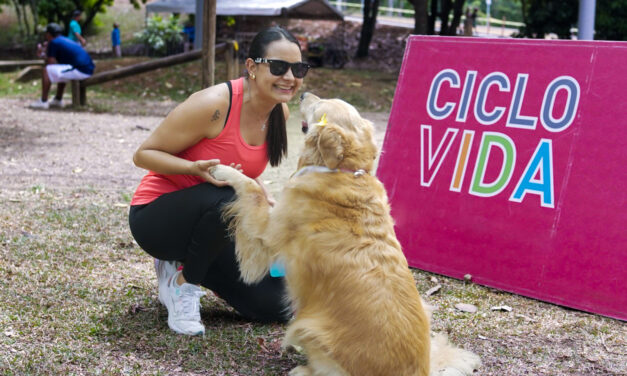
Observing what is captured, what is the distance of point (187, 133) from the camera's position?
345 centimetres

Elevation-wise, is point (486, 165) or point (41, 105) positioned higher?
point (486, 165)

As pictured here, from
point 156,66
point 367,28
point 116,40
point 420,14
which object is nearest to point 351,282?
point 156,66

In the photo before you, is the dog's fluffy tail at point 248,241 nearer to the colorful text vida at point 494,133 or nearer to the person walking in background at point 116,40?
the colorful text vida at point 494,133

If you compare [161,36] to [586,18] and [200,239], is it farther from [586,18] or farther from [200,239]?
[200,239]

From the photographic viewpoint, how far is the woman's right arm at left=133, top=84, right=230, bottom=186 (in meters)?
3.40

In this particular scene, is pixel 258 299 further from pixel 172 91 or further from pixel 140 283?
pixel 172 91

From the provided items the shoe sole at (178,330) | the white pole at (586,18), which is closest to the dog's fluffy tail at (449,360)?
the shoe sole at (178,330)

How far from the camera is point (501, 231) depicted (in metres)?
4.44

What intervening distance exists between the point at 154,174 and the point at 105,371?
1155 mm

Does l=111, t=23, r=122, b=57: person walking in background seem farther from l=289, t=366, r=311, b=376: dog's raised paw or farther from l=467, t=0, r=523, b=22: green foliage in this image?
l=467, t=0, r=523, b=22: green foliage

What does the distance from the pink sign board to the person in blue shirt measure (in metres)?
9.41

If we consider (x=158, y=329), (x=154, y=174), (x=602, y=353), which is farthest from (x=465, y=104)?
(x=158, y=329)

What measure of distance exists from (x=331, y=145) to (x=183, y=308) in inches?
50.2

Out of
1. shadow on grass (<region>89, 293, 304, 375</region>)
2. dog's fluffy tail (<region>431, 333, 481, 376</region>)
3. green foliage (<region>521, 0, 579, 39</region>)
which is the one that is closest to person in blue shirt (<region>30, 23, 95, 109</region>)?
shadow on grass (<region>89, 293, 304, 375</region>)
